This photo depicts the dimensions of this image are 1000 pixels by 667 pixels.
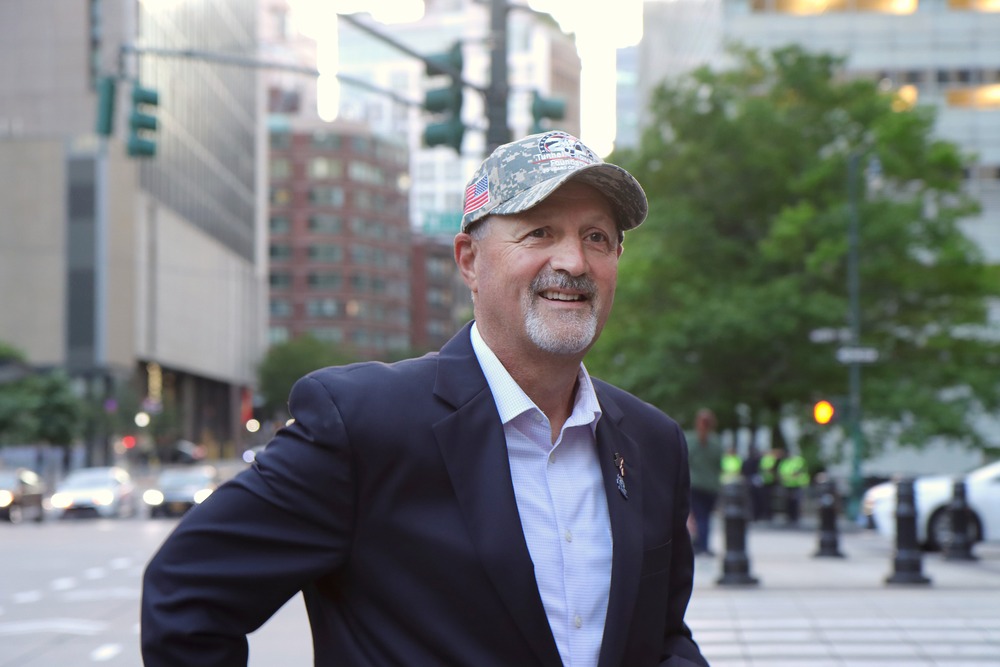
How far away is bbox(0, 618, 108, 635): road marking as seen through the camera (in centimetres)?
1292

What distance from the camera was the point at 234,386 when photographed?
11544cm

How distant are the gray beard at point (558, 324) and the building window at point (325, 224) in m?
154

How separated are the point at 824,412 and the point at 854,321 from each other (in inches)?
129

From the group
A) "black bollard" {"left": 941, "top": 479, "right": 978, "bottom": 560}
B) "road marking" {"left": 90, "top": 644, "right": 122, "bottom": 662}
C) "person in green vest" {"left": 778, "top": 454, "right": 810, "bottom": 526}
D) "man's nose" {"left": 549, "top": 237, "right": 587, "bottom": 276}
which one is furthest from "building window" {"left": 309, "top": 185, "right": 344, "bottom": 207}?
"man's nose" {"left": 549, "top": 237, "right": 587, "bottom": 276}

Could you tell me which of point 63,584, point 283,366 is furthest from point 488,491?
point 283,366

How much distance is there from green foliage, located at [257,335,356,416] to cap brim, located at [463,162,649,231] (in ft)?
371

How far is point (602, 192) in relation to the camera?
291 centimetres

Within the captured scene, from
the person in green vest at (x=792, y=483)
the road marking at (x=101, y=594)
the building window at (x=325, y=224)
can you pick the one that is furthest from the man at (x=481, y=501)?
the building window at (x=325, y=224)

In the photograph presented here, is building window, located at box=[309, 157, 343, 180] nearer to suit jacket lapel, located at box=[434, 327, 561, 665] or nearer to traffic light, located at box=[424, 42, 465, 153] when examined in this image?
traffic light, located at box=[424, 42, 465, 153]

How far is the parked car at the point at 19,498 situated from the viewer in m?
39.8

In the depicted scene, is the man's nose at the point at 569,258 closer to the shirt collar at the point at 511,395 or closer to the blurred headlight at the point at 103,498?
the shirt collar at the point at 511,395

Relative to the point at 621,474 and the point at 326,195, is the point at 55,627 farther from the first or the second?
the point at 326,195

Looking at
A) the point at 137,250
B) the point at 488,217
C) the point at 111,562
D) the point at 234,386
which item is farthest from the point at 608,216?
the point at 234,386

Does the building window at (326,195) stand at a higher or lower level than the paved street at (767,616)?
higher
